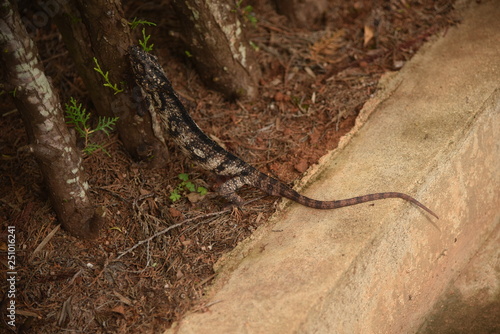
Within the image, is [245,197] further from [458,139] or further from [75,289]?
[458,139]

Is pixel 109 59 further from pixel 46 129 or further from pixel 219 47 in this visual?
pixel 219 47

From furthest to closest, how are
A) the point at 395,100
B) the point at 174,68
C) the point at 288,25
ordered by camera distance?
the point at 288,25, the point at 174,68, the point at 395,100

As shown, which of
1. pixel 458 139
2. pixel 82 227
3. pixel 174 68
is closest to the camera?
pixel 82 227

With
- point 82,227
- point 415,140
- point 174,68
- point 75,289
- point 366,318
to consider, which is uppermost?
point 174,68

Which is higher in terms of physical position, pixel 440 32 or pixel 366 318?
pixel 440 32

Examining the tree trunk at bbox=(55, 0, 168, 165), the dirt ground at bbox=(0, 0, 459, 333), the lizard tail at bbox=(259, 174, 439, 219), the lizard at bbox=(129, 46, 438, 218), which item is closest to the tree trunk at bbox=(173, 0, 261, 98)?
the dirt ground at bbox=(0, 0, 459, 333)

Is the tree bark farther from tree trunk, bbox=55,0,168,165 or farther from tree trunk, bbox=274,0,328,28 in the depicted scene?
tree trunk, bbox=274,0,328,28

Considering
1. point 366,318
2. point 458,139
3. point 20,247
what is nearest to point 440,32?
point 458,139
